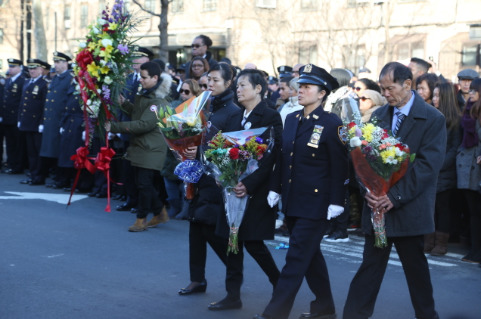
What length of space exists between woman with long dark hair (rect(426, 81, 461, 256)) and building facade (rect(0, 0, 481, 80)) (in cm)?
1309

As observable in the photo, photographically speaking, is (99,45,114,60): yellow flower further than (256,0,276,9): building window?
No

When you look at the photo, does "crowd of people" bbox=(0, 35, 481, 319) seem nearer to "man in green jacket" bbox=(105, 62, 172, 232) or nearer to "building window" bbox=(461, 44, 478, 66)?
"man in green jacket" bbox=(105, 62, 172, 232)

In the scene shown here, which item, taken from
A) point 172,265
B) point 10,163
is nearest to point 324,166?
point 172,265

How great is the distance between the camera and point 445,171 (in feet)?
27.8

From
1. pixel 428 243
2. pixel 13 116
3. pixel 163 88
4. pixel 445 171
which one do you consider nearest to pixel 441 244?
pixel 428 243

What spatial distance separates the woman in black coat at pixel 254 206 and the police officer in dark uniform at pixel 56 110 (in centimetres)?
775

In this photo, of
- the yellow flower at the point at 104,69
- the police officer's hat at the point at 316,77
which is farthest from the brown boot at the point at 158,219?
the police officer's hat at the point at 316,77

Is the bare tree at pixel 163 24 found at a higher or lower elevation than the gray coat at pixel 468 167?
higher

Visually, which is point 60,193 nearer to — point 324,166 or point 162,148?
point 162,148

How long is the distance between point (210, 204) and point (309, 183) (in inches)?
45.6

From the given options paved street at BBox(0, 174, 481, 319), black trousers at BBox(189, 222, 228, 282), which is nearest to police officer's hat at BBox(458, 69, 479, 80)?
paved street at BBox(0, 174, 481, 319)

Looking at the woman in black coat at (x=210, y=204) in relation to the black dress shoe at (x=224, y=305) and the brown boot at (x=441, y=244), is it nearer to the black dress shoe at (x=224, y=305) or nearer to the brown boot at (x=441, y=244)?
the black dress shoe at (x=224, y=305)

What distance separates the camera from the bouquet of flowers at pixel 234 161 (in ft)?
18.4

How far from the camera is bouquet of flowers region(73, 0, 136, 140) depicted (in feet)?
29.6
